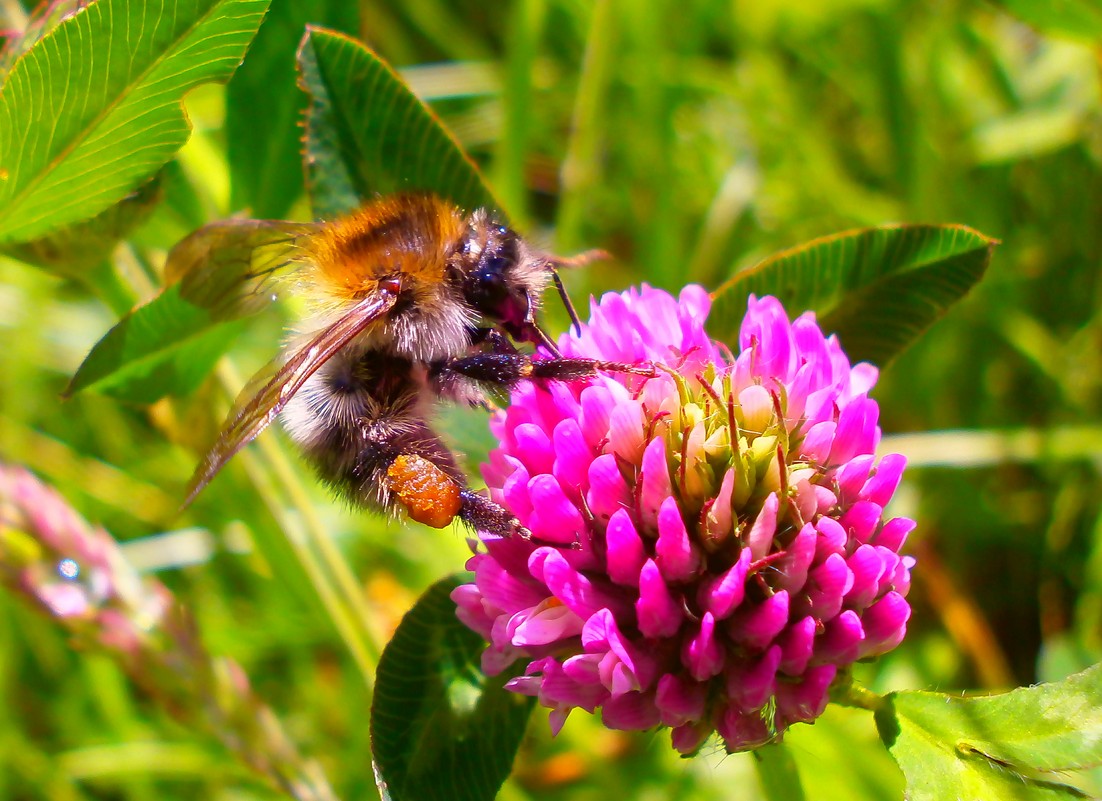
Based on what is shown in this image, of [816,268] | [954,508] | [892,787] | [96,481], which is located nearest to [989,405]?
[954,508]

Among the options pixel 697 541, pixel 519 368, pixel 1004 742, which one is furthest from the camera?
pixel 519 368

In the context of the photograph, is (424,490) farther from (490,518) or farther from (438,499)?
(490,518)

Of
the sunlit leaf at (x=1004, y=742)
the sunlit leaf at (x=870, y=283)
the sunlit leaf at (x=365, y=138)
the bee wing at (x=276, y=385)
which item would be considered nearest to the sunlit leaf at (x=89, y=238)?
the sunlit leaf at (x=365, y=138)

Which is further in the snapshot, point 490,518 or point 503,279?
point 503,279

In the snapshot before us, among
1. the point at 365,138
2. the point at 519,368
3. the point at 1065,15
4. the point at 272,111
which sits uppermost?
the point at 272,111

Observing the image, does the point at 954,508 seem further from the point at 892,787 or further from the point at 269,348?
the point at 269,348

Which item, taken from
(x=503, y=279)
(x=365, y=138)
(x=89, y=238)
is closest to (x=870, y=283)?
(x=503, y=279)

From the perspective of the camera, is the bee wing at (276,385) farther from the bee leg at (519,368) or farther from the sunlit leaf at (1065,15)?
the sunlit leaf at (1065,15)
